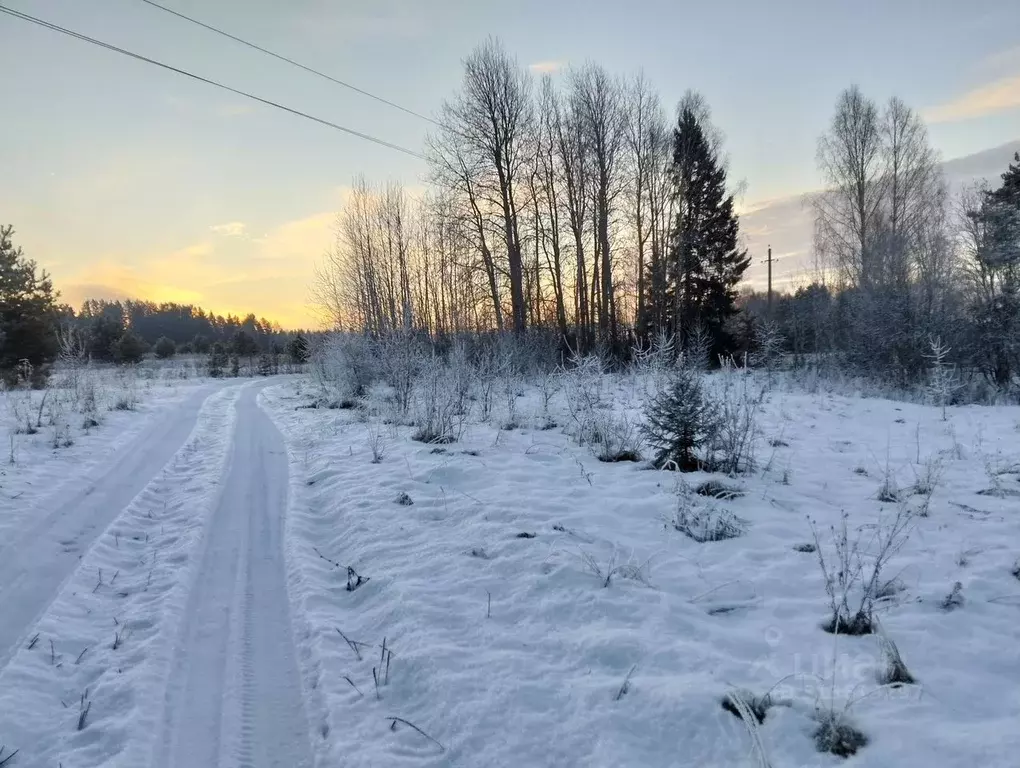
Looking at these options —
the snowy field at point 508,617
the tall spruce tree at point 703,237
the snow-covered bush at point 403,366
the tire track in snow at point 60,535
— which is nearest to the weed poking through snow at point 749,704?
the snowy field at point 508,617

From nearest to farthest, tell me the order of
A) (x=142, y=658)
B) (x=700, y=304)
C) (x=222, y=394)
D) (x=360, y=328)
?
(x=142, y=658) < (x=222, y=394) < (x=360, y=328) < (x=700, y=304)

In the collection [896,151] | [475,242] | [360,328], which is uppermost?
[896,151]

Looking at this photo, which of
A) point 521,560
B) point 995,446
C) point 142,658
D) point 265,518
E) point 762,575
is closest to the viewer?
point 142,658

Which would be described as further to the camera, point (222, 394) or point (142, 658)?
point (222, 394)

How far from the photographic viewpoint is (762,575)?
4.00 meters

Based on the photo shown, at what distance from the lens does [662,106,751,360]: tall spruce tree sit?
2820 cm

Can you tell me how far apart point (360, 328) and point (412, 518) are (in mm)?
20618

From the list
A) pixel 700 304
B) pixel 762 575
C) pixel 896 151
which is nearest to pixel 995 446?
pixel 762 575

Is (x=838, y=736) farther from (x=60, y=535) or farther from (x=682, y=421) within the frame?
(x=60, y=535)

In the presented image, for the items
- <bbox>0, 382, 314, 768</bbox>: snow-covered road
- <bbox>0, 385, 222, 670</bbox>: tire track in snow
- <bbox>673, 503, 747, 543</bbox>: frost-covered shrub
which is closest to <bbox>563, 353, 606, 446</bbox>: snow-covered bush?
<bbox>673, 503, 747, 543</bbox>: frost-covered shrub

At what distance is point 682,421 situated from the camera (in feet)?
21.8

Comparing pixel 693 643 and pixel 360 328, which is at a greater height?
pixel 360 328

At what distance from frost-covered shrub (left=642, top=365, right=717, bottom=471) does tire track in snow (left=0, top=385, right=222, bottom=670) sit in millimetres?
6049

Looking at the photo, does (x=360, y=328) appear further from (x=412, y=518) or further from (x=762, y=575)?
(x=762, y=575)
